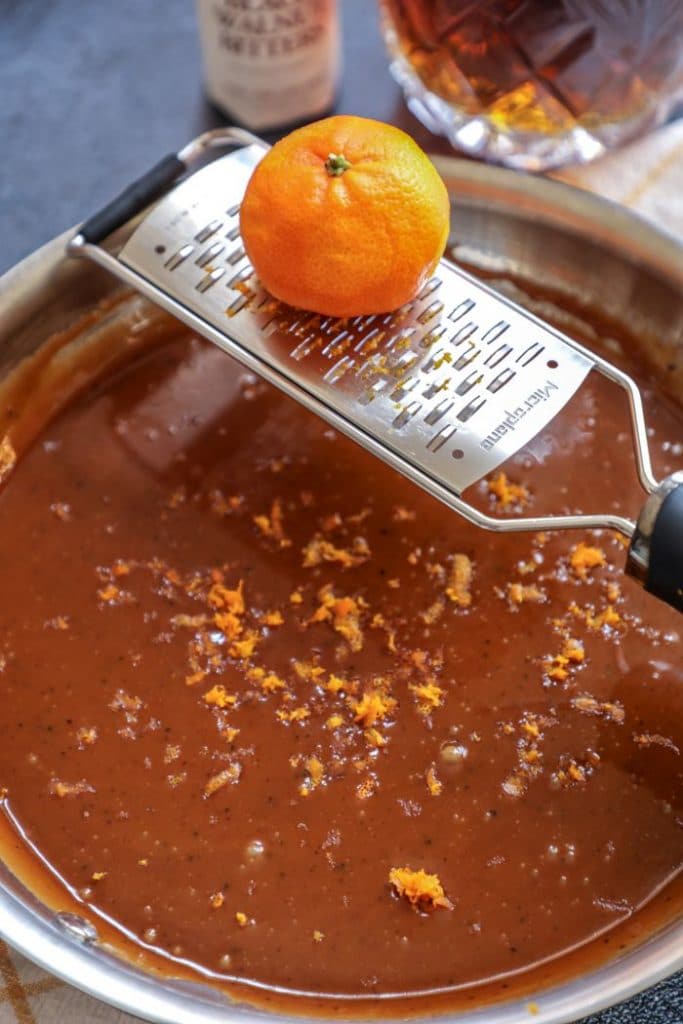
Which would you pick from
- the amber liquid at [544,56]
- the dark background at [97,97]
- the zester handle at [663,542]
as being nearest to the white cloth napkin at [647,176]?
the amber liquid at [544,56]

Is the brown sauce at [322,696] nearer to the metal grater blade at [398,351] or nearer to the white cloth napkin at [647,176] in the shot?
the metal grater blade at [398,351]

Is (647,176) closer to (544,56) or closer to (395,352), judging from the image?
(544,56)

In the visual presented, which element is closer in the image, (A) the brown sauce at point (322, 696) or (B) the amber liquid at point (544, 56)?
(A) the brown sauce at point (322, 696)

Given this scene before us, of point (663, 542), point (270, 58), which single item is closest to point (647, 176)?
point (270, 58)

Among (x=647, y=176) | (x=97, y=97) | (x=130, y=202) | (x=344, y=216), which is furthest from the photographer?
(x=97, y=97)

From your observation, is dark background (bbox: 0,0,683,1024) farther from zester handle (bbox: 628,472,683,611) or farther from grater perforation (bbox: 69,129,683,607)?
zester handle (bbox: 628,472,683,611)

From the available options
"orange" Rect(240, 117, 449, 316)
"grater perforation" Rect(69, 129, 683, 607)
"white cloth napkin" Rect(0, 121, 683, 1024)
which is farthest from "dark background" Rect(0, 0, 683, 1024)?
"orange" Rect(240, 117, 449, 316)
